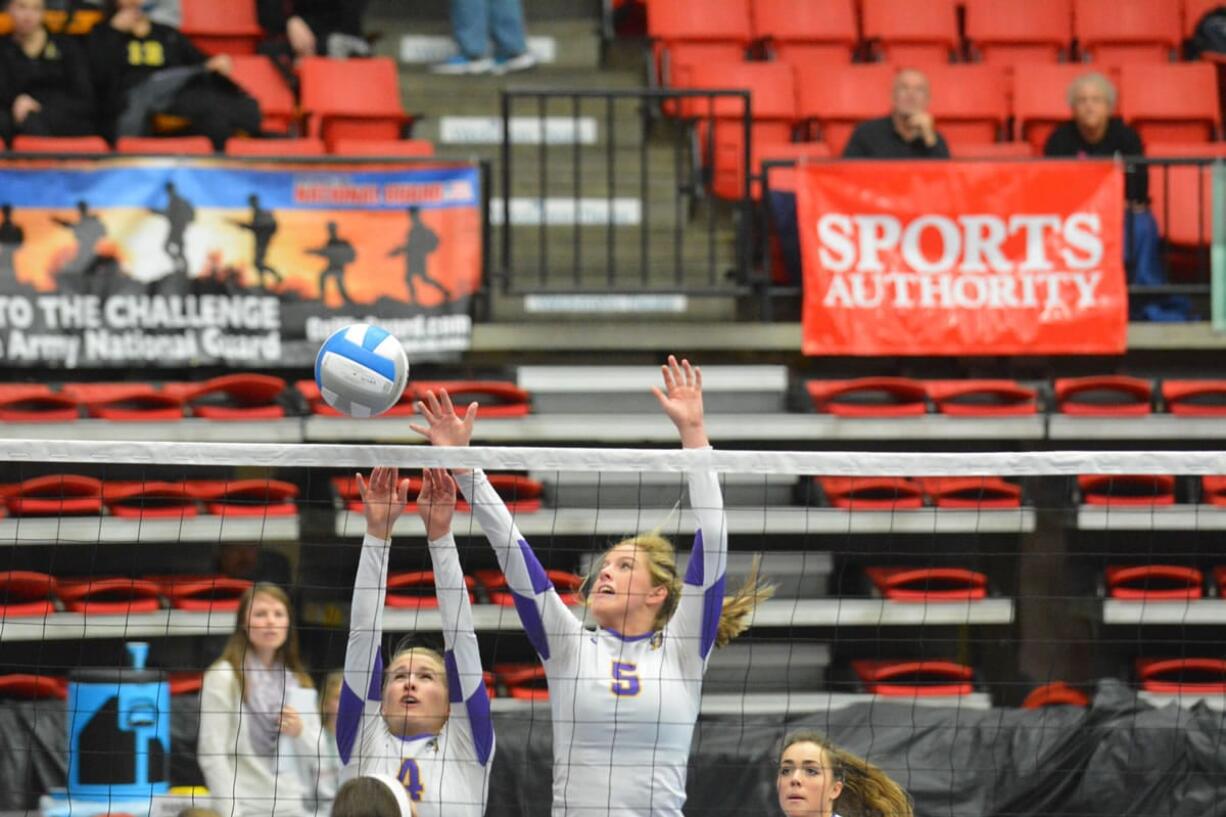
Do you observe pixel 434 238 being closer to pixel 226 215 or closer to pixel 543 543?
pixel 226 215

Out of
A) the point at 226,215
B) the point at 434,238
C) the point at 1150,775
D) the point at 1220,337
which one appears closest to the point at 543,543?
the point at 434,238

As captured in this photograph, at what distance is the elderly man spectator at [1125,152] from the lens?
10297 millimetres

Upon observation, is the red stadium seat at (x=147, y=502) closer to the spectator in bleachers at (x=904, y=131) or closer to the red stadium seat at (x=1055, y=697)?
the red stadium seat at (x=1055, y=697)

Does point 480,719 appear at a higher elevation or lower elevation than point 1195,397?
lower

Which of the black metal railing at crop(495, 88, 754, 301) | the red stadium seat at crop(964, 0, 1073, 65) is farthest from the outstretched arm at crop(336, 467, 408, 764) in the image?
the red stadium seat at crop(964, 0, 1073, 65)

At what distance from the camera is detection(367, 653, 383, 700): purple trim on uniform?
5.36 metres

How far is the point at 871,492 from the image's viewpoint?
955 centimetres

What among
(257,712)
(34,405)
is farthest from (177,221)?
(257,712)

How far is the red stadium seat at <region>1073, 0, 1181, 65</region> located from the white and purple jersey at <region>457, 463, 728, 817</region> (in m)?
8.59

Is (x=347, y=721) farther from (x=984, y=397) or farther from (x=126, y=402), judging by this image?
(x=984, y=397)

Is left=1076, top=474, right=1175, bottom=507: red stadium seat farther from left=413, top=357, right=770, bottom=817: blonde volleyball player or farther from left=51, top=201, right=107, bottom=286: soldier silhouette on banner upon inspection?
left=51, top=201, right=107, bottom=286: soldier silhouette on banner

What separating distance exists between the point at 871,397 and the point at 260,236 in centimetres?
341

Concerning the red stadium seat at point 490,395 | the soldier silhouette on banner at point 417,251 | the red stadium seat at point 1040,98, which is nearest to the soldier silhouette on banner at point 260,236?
the soldier silhouette on banner at point 417,251

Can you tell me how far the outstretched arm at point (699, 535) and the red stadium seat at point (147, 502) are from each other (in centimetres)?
407
